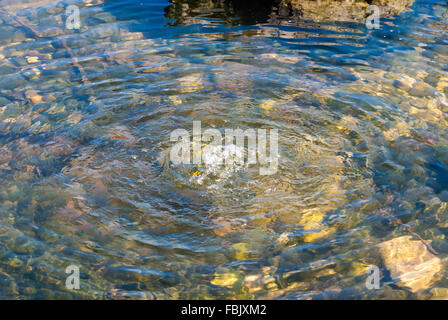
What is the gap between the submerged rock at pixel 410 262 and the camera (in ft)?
12.3

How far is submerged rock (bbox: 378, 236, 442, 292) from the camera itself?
3738mm

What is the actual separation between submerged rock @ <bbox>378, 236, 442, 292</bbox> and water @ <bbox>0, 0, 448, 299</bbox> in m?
0.05

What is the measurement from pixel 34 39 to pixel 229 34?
12.8 feet

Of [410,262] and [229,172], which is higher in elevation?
[229,172]

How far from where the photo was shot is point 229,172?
5.00 metres

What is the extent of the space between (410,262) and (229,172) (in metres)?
2.22

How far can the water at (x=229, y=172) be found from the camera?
3854mm

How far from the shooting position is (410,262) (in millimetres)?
3918

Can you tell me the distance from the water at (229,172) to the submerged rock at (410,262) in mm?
49

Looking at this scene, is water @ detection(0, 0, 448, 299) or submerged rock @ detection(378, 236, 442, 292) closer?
submerged rock @ detection(378, 236, 442, 292)

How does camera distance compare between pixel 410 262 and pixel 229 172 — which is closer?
pixel 410 262

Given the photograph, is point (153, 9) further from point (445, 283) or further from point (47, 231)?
point (445, 283)

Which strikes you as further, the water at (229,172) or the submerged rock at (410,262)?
the water at (229,172)
